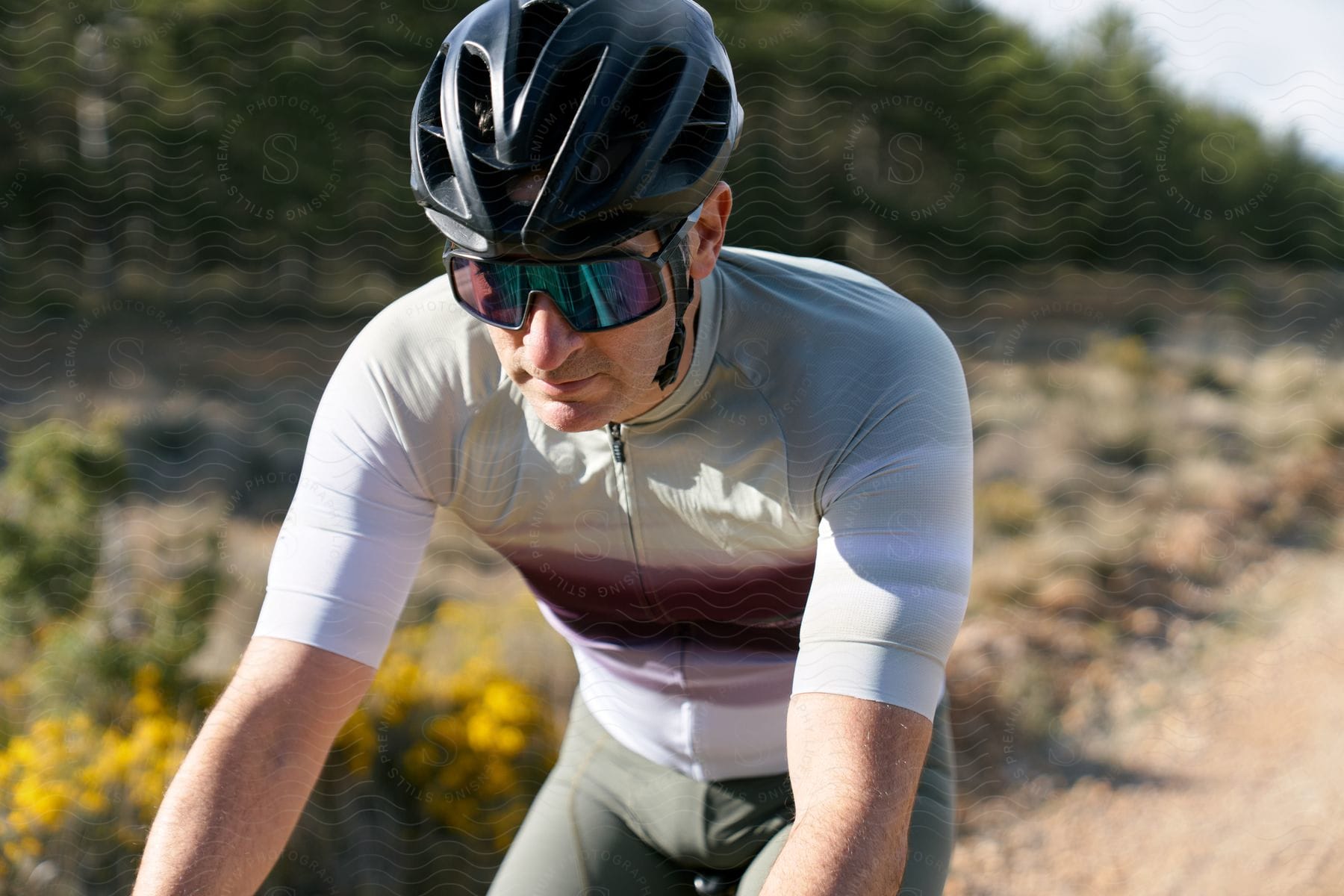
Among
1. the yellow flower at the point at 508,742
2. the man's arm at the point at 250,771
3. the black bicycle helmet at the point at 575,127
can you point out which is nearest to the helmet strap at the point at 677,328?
the black bicycle helmet at the point at 575,127

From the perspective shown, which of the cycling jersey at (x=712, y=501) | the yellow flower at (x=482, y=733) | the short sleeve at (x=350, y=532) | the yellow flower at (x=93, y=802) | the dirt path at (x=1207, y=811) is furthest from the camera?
the dirt path at (x=1207, y=811)

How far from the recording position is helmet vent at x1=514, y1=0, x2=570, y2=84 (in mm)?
1394

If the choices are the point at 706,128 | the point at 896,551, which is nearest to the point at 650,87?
the point at 706,128

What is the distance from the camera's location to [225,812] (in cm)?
138

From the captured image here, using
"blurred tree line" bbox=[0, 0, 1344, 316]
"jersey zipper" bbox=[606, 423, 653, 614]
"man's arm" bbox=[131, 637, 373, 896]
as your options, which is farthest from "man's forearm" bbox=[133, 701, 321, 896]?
"blurred tree line" bbox=[0, 0, 1344, 316]

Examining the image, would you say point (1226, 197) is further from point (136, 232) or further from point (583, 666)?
point (583, 666)

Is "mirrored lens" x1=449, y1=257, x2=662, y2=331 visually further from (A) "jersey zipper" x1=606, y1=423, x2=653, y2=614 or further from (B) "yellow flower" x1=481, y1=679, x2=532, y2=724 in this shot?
(B) "yellow flower" x1=481, y1=679, x2=532, y2=724

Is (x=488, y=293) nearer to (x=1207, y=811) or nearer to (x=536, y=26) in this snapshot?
(x=536, y=26)

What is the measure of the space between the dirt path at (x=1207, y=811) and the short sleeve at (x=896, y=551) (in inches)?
112

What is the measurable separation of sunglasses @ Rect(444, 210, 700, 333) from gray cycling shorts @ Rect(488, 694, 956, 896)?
2.38 feet

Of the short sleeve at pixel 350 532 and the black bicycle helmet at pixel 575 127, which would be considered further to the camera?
the short sleeve at pixel 350 532

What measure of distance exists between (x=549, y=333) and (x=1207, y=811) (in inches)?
153

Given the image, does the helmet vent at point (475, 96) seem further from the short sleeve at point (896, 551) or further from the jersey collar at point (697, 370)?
the short sleeve at point (896, 551)

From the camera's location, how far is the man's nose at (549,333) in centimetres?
133
